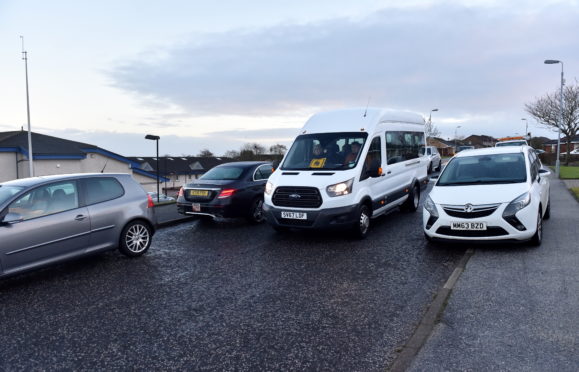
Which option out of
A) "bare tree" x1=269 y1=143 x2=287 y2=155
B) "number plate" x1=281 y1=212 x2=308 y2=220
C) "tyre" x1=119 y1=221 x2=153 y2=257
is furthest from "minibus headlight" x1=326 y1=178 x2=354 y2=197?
"bare tree" x1=269 y1=143 x2=287 y2=155

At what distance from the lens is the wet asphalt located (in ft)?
12.0

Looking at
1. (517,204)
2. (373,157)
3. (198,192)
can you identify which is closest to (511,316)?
(517,204)

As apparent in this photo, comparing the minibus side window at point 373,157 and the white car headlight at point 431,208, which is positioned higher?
the minibus side window at point 373,157

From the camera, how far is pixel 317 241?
8062 mm

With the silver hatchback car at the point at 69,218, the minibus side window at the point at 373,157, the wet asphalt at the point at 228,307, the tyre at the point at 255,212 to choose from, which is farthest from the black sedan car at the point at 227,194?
the minibus side window at the point at 373,157

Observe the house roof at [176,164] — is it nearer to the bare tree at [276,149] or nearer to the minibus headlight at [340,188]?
the bare tree at [276,149]

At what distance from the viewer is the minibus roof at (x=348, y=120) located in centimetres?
873

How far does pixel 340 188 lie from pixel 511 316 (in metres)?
3.84

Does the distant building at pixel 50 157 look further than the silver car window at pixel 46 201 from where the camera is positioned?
Yes

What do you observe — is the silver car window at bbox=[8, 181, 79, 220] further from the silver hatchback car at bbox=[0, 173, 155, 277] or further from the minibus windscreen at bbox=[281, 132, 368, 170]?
the minibus windscreen at bbox=[281, 132, 368, 170]

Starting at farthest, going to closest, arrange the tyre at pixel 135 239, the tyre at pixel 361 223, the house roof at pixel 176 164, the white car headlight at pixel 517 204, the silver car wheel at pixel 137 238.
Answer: the house roof at pixel 176 164 → the tyre at pixel 361 223 → the silver car wheel at pixel 137 238 → the tyre at pixel 135 239 → the white car headlight at pixel 517 204

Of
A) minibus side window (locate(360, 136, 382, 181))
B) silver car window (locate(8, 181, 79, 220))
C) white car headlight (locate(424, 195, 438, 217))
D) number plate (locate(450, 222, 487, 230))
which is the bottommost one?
number plate (locate(450, 222, 487, 230))

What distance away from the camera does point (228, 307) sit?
4.78 metres

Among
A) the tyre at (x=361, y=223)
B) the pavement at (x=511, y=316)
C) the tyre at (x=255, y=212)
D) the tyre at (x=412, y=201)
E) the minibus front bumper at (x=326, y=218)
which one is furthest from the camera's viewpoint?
the tyre at (x=412, y=201)
